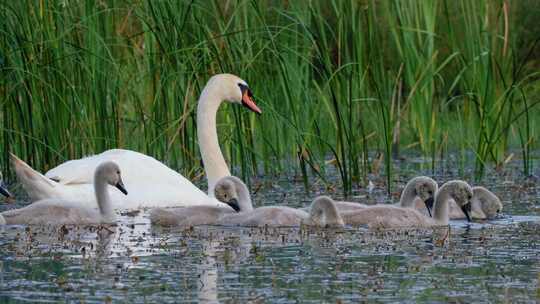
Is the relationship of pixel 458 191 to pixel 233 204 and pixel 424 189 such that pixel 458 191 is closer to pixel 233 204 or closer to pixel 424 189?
pixel 424 189

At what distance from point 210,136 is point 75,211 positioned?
218 centimetres

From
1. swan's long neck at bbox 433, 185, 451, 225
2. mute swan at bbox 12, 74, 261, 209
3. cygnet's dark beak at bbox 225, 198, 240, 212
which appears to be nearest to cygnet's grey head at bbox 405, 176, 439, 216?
swan's long neck at bbox 433, 185, 451, 225

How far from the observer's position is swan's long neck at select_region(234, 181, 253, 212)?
9.72m

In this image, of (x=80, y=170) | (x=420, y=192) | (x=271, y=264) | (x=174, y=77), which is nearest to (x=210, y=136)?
(x=174, y=77)

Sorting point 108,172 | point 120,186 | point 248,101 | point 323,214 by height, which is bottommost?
point 323,214

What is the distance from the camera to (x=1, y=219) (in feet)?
30.2

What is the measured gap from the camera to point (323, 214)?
9109mm

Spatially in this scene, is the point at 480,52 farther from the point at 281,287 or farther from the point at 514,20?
the point at 514,20

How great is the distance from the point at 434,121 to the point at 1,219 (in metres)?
6.04

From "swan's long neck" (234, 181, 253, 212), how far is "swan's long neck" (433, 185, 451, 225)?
51.0 inches

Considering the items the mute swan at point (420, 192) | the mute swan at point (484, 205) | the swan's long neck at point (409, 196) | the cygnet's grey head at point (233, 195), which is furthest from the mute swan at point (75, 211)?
the mute swan at point (484, 205)

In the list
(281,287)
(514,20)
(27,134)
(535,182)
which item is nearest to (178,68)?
(27,134)

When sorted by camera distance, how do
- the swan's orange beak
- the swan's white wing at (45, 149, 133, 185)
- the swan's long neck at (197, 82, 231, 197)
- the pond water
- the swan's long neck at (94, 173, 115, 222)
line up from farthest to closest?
the swan's orange beak → the swan's long neck at (197, 82, 231, 197) → the swan's white wing at (45, 149, 133, 185) → the swan's long neck at (94, 173, 115, 222) → the pond water

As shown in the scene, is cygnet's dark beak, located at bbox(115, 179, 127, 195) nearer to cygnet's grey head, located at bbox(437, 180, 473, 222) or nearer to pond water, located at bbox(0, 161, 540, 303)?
pond water, located at bbox(0, 161, 540, 303)
